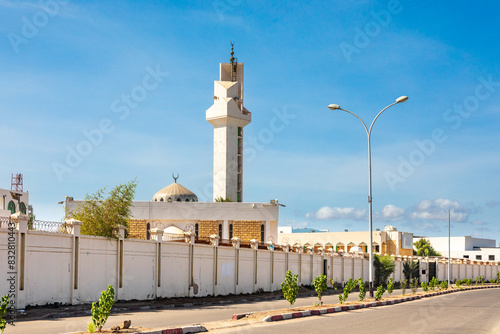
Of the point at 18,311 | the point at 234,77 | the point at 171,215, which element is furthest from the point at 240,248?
the point at 234,77

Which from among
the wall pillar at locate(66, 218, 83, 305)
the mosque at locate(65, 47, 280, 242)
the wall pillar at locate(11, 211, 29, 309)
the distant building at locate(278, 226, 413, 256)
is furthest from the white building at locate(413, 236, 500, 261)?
the wall pillar at locate(11, 211, 29, 309)

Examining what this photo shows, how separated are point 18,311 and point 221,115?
168 feet

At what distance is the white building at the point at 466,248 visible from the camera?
106 metres

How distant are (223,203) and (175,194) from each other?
376 inches

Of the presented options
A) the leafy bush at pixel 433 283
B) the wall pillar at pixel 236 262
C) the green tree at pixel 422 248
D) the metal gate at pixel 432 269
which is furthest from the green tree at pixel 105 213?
the green tree at pixel 422 248

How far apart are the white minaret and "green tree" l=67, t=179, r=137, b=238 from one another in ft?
139

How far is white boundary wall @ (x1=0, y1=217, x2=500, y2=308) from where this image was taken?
18219 millimetres

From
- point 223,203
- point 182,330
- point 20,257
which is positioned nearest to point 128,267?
point 20,257

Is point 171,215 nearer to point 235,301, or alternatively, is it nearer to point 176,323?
point 235,301

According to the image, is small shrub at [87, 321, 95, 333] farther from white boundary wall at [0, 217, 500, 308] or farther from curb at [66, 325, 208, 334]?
white boundary wall at [0, 217, 500, 308]

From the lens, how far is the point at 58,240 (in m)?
19.4

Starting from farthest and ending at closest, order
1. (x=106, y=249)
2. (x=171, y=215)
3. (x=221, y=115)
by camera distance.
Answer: (x=221, y=115) < (x=171, y=215) < (x=106, y=249)

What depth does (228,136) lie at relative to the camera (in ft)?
224

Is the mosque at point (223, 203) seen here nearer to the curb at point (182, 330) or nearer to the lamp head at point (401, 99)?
the lamp head at point (401, 99)
